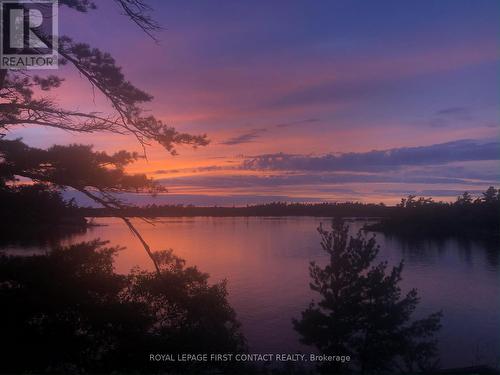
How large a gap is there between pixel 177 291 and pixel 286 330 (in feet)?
46.8

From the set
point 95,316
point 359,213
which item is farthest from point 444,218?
point 95,316

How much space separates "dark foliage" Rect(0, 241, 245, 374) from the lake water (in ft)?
5.84

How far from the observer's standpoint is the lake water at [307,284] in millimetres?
21922

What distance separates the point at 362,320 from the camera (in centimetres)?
1781

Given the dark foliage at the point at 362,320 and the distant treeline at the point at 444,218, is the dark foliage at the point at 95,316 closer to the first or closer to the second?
the dark foliage at the point at 362,320

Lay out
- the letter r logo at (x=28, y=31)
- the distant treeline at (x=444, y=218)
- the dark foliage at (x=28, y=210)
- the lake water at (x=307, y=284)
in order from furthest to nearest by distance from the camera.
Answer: the distant treeline at (x=444, y=218) → the lake water at (x=307, y=284) → the dark foliage at (x=28, y=210) → the letter r logo at (x=28, y=31)

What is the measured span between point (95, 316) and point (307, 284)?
24.2 m

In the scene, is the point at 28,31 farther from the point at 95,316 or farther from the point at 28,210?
the point at 95,316

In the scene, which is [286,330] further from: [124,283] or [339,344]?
[124,283]

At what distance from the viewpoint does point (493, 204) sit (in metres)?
45.9

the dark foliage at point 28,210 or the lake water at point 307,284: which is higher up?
the dark foliage at point 28,210

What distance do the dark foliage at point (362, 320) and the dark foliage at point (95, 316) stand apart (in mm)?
7674

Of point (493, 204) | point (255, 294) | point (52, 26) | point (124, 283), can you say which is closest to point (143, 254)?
point (255, 294)

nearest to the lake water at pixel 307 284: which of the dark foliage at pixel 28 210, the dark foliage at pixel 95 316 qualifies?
the dark foliage at pixel 95 316
